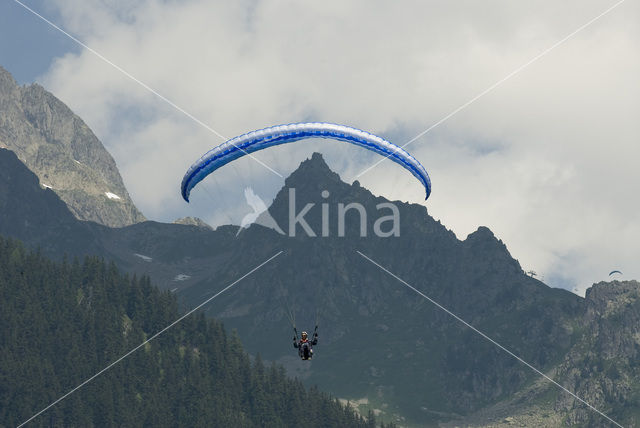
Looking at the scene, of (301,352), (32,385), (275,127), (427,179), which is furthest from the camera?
(32,385)

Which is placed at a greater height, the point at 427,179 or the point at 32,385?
the point at 32,385

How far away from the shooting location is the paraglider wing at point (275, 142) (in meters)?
65.9

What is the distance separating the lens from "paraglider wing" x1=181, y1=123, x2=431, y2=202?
65938mm

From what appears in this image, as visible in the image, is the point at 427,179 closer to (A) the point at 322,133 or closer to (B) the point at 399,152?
(B) the point at 399,152

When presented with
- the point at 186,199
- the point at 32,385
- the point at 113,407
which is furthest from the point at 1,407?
the point at 186,199

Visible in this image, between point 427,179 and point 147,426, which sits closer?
point 427,179

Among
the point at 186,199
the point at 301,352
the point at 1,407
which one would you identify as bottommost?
the point at 301,352

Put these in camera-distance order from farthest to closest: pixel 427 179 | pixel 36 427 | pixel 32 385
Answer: pixel 32 385
pixel 36 427
pixel 427 179

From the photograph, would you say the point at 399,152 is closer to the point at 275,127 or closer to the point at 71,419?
the point at 275,127

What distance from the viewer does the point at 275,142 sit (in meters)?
66.5

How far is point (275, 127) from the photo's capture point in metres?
66.3

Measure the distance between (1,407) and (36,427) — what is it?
14.4 metres

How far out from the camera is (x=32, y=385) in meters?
197

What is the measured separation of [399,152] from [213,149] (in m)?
14.8
